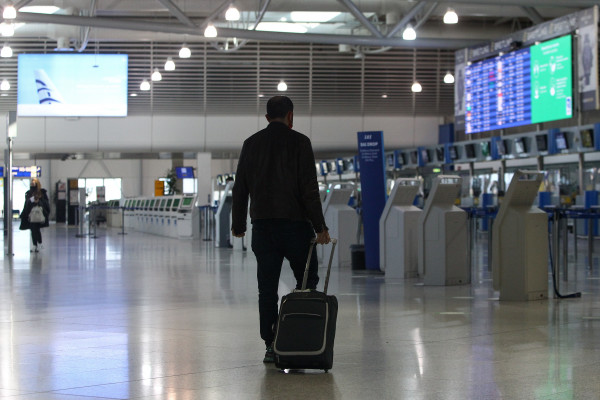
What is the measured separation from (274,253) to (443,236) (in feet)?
16.8

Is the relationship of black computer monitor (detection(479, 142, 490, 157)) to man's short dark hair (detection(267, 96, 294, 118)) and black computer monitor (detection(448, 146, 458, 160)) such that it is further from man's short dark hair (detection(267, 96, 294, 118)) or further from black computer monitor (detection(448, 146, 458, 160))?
man's short dark hair (detection(267, 96, 294, 118))

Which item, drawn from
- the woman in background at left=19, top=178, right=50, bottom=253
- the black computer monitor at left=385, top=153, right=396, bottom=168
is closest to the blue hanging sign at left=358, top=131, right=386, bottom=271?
the woman in background at left=19, top=178, right=50, bottom=253

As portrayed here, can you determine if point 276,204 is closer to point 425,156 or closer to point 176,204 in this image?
point 425,156

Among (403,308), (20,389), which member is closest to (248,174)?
(20,389)

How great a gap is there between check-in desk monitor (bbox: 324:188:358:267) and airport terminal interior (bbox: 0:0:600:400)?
0.03 metres

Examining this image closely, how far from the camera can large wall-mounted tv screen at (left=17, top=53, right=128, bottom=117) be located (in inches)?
964

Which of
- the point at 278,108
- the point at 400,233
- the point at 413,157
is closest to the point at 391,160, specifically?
the point at 413,157

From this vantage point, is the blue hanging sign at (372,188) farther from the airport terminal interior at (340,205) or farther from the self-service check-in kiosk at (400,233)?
the self-service check-in kiosk at (400,233)

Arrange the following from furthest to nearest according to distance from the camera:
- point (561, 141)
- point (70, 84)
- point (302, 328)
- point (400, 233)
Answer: point (70, 84)
point (561, 141)
point (400, 233)
point (302, 328)

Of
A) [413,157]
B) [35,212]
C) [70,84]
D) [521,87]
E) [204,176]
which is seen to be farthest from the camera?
[204,176]

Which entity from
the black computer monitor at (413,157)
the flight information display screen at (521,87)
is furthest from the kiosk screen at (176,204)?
the flight information display screen at (521,87)

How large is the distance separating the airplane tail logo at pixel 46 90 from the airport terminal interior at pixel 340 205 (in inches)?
2.1

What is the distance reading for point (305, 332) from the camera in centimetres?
470

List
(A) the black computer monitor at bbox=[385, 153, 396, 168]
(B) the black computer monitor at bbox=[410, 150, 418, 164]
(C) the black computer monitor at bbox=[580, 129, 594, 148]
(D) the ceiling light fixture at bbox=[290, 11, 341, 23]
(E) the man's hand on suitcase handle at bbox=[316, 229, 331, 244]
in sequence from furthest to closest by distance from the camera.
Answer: (D) the ceiling light fixture at bbox=[290, 11, 341, 23] → (A) the black computer monitor at bbox=[385, 153, 396, 168] → (B) the black computer monitor at bbox=[410, 150, 418, 164] → (C) the black computer monitor at bbox=[580, 129, 594, 148] → (E) the man's hand on suitcase handle at bbox=[316, 229, 331, 244]
